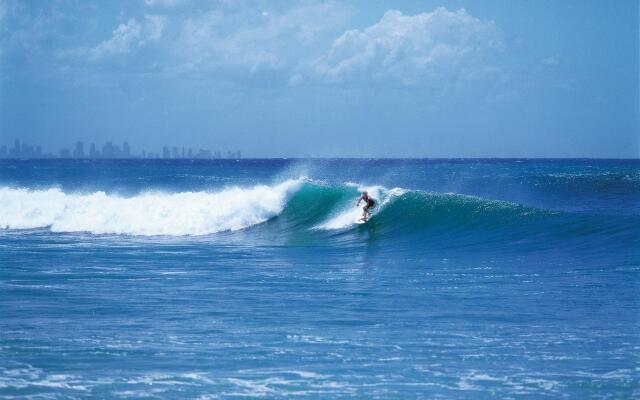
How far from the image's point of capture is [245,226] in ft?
82.7

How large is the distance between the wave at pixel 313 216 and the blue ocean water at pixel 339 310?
135mm

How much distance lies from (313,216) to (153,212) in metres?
5.43

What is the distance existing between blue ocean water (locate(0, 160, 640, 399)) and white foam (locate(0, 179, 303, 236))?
1553 millimetres

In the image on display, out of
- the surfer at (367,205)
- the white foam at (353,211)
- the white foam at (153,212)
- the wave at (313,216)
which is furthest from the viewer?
the white foam at (153,212)

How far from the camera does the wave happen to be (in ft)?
65.5

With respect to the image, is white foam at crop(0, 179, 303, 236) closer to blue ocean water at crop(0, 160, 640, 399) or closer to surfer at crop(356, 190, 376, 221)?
blue ocean water at crop(0, 160, 640, 399)

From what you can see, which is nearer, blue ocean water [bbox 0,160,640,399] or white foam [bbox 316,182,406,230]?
blue ocean water [bbox 0,160,640,399]

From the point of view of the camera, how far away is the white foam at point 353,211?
77.6 ft

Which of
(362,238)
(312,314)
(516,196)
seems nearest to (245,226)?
(362,238)

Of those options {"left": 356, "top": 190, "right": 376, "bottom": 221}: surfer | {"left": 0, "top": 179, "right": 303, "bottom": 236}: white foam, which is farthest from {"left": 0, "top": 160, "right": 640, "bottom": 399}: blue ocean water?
{"left": 0, "top": 179, "right": 303, "bottom": 236}: white foam

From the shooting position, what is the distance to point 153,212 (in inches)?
1037

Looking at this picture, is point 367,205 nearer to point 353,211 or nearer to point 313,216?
point 353,211

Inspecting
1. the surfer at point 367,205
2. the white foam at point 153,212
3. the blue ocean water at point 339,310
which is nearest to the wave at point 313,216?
the white foam at point 153,212

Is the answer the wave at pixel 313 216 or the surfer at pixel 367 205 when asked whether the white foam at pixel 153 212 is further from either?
the surfer at pixel 367 205
